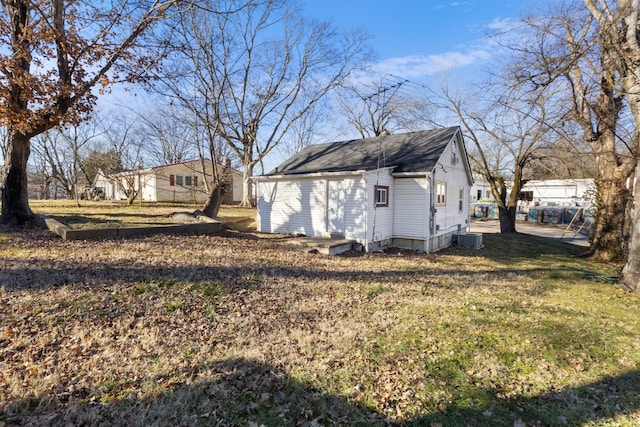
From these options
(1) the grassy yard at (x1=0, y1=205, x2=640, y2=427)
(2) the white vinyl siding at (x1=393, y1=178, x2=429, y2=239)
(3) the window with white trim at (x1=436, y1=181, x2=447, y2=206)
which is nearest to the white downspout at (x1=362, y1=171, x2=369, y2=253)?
(2) the white vinyl siding at (x1=393, y1=178, x2=429, y2=239)

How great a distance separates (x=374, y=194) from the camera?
36.3ft

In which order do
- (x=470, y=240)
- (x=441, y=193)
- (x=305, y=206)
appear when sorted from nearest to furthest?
(x=305, y=206)
(x=441, y=193)
(x=470, y=240)

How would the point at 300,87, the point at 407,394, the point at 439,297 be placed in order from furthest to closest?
the point at 300,87
the point at 439,297
the point at 407,394

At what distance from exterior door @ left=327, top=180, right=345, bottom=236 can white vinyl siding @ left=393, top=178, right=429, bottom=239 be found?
2.25m

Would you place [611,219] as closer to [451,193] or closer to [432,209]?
[451,193]

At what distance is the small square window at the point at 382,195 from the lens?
11281 mm

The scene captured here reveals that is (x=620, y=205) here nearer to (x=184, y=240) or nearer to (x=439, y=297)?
(x=439, y=297)

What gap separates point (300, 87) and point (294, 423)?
22887 millimetres

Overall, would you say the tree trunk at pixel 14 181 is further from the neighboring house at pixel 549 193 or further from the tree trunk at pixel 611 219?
the neighboring house at pixel 549 193

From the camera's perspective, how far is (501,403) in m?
3.24

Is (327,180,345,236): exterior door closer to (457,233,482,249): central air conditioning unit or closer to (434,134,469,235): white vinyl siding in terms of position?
(434,134,469,235): white vinyl siding

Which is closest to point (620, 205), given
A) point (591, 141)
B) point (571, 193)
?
point (591, 141)

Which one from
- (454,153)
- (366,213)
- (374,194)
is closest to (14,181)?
(366,213)

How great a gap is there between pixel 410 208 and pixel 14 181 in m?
11.8
